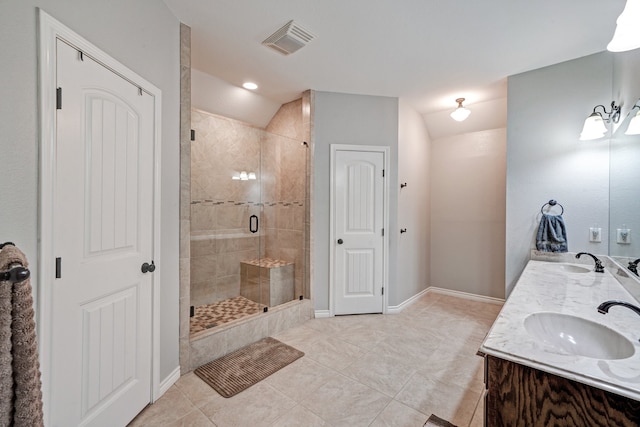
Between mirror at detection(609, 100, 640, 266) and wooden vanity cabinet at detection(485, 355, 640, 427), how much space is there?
1.40 m

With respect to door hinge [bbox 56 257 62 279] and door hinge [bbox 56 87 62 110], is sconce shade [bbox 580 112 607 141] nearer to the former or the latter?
door hinge [bbox 56 87 62 110]

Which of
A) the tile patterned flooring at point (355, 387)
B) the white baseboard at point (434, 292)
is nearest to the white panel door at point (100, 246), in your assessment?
the tile patterned flooring at point (355, 387)

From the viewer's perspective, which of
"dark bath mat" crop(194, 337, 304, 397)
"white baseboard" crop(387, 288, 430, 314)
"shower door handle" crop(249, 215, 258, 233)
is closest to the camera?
"dark bath mat" crop(194, 337, 304, 397)

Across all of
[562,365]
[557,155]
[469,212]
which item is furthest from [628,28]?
[469,212]

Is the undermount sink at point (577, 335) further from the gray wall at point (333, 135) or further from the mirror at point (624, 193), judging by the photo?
the gray wall at point (333, 135)

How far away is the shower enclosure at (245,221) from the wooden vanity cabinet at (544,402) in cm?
239

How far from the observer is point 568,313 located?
51.0 inches

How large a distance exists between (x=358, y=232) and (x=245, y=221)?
1.44 metres

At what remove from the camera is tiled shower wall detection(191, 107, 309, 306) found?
2.88 meters

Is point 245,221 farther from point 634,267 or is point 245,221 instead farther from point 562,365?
point 634,267

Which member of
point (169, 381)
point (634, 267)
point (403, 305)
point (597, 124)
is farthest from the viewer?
point (403, 305)

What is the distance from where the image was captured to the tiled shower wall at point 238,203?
2875mm

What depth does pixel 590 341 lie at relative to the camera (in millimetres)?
1213

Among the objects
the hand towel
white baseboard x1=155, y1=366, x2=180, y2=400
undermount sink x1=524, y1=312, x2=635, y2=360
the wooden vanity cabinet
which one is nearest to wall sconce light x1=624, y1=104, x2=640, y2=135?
the hand towel
